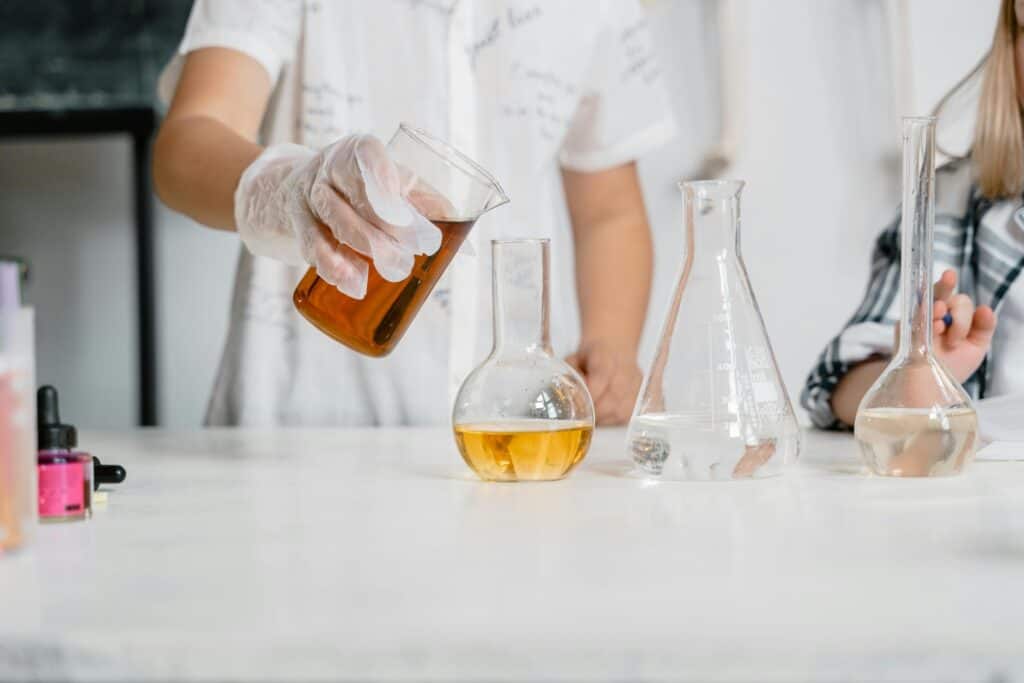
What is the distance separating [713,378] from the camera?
72cm

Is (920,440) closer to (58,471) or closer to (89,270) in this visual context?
(58,471)

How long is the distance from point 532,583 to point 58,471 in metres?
0.28

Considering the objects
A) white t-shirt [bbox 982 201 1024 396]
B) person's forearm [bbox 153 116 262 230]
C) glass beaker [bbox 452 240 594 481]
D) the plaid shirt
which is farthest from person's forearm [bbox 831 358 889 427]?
person's forearm [bbox 153 116 262 230]

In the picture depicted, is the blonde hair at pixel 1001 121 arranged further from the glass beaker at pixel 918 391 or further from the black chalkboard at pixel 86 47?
the black chalkboard at pixel 86 47

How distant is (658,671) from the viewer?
0.38 meters

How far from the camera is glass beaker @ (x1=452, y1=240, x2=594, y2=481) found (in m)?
0.71

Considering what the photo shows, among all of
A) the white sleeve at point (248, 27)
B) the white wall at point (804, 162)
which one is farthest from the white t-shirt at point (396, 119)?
the white wall at point (804, 162)

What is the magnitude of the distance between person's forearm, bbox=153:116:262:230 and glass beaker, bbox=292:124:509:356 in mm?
328

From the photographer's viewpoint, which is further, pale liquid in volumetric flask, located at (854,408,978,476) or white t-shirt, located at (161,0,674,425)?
white t-shirt, located at (161,0,674,425)

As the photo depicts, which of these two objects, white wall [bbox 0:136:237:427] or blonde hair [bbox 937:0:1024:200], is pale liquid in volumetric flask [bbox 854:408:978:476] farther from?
white wall [bbox 0:136:237:427]

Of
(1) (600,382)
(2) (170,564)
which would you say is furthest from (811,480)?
(1) (600,382)

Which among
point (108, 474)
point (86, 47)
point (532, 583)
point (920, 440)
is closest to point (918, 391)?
point (920, 440)

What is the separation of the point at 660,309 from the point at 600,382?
134 centimetres

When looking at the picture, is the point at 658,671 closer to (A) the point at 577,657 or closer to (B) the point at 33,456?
(A) the point at 577,657
